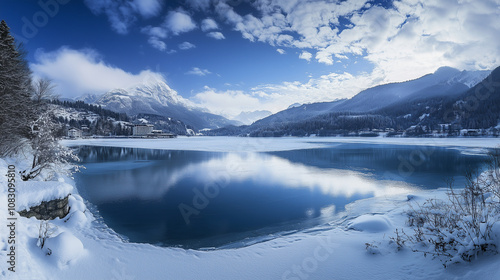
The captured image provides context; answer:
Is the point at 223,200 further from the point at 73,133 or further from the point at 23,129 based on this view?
the point at 73,133

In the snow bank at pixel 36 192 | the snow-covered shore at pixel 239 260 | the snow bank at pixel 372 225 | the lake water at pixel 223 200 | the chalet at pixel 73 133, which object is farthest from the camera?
the chalet at pixel 73 133

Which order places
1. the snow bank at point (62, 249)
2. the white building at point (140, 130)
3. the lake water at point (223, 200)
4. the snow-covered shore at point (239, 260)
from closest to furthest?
the snow-covered shore at point (239, 260) < the snow bank at point (62, 249) < the lake water at point (223, 200) < the white building at point (140, 130)

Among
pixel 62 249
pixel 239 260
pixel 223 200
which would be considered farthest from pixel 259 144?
pixel 62 249

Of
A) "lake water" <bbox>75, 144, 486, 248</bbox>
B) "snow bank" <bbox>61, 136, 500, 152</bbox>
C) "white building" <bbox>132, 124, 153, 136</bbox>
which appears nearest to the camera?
"lake water" <bbox>75, 144, 486, 248</bbox>

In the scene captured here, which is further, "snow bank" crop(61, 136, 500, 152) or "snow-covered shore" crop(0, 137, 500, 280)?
"snow bank" crop(61, 136, 500, 152)

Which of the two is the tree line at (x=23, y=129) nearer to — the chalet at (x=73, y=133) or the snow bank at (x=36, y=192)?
the snow bank at (x=36, y=192)

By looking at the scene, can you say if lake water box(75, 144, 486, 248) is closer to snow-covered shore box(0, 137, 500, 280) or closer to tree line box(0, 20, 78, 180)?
snow-covered shore box(0, 137, 500, 280)

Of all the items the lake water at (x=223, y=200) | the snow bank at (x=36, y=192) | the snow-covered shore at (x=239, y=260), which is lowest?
the lake water at (x=223, y=200)

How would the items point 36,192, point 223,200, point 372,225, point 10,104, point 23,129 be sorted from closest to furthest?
point 36,192, point 372,225, point 10,104, point 223,200, point 23,129

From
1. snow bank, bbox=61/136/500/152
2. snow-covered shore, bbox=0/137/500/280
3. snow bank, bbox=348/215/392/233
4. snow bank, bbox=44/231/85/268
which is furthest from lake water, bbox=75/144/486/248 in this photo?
snow bank, bbox=61/136/500/152

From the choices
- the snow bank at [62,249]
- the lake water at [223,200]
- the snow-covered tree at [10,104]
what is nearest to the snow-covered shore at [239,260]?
the snow bank at [62,249]

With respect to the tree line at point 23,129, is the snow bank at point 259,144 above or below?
below

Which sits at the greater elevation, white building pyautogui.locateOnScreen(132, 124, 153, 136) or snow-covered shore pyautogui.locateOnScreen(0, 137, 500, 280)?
white building pyautogui.locateOnScreen(132, 124, 153, 136)

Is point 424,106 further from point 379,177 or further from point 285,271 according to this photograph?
point 285,271
